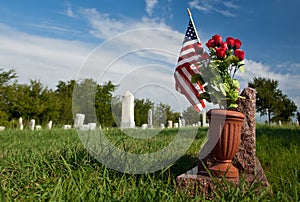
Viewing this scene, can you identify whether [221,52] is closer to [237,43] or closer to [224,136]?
[237,43]

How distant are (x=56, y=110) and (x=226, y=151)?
18977mm

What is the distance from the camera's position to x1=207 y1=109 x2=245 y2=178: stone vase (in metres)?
2.97

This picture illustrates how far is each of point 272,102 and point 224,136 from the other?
102 ft

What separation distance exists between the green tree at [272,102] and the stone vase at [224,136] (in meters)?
29.9

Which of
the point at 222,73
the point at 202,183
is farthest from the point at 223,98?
the point at 202,183

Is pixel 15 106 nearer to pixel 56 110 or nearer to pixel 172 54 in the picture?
pixel 56 110

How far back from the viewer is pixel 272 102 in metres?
31.4

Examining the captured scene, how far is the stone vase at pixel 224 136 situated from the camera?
2.97 meters

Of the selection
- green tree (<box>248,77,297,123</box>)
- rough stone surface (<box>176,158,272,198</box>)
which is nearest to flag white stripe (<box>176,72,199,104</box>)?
rough stone surface (<box>176,158,272,198</box>)

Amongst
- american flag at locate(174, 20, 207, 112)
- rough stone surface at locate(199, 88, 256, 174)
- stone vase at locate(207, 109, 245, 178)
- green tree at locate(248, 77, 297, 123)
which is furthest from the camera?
green tree at locate(248, 77, 297, 123)

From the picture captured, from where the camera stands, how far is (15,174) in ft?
10.7

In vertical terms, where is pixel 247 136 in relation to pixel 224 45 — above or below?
below

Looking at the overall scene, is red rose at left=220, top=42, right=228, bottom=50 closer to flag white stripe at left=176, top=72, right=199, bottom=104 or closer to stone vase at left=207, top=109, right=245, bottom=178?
stone vase at left=207, top=109, right=245, bottom=178

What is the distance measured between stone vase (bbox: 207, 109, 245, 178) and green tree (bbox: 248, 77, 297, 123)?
2987cm
